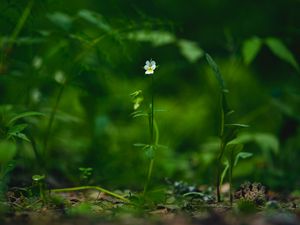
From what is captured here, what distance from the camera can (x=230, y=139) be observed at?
211cm

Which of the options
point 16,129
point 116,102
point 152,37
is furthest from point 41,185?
point 116,102

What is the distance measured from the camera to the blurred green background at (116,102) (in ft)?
8.14

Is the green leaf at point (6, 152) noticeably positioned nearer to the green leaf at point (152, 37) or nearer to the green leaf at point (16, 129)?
the green leaf at point (16, 129)

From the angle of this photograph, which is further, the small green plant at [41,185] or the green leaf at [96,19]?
the green leaf at [96,19]

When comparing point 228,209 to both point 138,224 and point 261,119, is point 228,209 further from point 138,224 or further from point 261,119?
point 261,119

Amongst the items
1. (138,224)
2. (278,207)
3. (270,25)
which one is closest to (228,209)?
(278,207)

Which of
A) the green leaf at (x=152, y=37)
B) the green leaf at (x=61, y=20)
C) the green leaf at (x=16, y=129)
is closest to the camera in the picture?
the green leaf at (x=16, y=129)

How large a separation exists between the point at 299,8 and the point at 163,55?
2908 millimetres

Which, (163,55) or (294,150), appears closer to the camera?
(294,150)

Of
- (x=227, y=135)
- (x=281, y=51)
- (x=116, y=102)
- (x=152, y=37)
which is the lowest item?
(x=227, y=135)

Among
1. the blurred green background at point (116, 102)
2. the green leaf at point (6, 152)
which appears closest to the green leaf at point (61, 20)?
the blurred green background at point (116, 102)

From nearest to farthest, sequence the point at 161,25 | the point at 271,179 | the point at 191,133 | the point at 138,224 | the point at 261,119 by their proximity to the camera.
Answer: the point at 138,224 → the point at 161,25 → the point at 271,179 → the point at 191,133 → the point at 261,119

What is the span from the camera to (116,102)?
3.92 metres

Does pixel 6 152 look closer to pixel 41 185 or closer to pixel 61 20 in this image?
pixel 41 185
